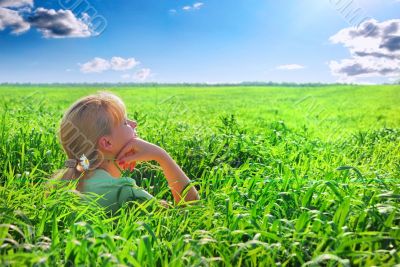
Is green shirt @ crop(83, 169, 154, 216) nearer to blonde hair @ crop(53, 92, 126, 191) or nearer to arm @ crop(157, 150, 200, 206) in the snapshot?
blonde hair @ crop(53, 92, 126, 191)

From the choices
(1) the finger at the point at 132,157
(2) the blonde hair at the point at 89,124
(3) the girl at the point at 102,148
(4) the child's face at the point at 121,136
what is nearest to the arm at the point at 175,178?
(3) the girl at the point at 102,148

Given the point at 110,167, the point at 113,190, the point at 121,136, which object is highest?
the point at 121,136

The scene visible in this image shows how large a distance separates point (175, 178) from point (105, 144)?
0.58 m

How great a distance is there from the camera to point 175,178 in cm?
362

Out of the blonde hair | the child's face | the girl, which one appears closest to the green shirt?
the girl

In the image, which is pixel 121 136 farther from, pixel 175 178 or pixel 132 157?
pixel 175 178

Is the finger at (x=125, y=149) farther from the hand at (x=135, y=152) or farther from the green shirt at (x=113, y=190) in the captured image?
the green shirt at (x=113, y=190)

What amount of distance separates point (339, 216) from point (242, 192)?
Answer: 0.82 m

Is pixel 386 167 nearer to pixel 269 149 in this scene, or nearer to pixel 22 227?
pixel 269 149

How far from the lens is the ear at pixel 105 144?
133 inches

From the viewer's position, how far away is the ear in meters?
3.38

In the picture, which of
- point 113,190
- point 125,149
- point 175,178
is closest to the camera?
point 113,190

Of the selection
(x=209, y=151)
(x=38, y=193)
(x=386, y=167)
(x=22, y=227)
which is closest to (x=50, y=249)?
(x=22, y=227)

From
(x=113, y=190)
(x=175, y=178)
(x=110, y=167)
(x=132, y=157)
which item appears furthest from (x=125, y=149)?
(x=175, y=178)
